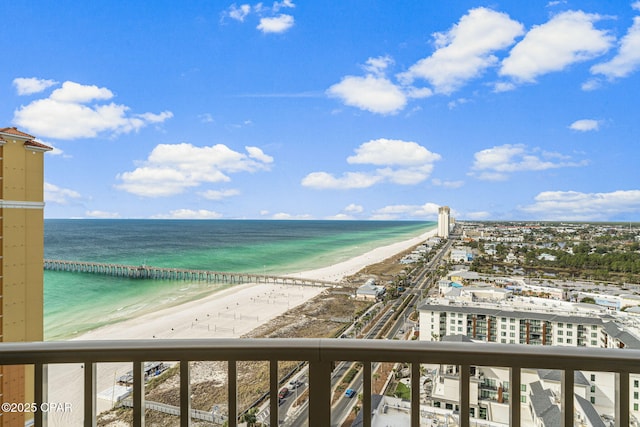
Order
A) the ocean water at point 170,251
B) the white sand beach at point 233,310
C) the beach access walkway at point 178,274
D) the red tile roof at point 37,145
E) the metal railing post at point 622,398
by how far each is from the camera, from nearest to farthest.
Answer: the metal railing post at point 622,398, the red tile roof at point 37,145, the white sand beach at point 233,310, the ocean water at point 170,251, the beach access walkway at point 178,274

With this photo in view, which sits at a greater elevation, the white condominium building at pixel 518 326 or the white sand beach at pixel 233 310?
the white condominium building at pixel 518 326

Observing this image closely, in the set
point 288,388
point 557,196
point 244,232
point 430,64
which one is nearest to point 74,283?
point 244,232

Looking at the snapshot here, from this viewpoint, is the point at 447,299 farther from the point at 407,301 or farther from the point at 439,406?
the point at 439,406

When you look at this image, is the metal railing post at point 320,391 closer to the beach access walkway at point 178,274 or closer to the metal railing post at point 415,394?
the metal railing post at point 415,394

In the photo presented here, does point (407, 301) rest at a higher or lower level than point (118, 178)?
lower

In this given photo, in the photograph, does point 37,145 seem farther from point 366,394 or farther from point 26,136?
point 366,394

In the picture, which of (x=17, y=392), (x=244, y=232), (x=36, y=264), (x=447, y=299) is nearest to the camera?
(x=17, y=392)

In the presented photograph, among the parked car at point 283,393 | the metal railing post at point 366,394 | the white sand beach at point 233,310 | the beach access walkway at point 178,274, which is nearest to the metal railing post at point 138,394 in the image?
the parked car at point 283,393
